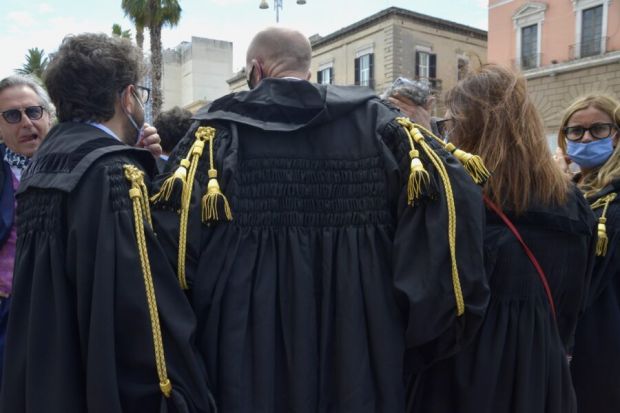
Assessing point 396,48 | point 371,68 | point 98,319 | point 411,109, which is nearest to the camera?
point 98,319

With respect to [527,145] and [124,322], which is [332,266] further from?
[527,145]

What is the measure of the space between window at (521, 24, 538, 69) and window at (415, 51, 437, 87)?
15.3 feet

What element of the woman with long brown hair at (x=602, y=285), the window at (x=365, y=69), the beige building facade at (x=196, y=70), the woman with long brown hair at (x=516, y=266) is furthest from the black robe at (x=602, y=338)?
the beige building facade at (x=196, y=70)

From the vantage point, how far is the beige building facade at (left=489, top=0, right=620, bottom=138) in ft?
57.1

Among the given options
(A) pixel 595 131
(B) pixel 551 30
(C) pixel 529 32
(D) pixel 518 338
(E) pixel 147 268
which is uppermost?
(C) pixel 529 32

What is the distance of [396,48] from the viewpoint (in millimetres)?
23094

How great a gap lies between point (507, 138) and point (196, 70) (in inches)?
1368

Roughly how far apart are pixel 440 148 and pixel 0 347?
2270mm

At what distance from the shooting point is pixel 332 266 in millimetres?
1740

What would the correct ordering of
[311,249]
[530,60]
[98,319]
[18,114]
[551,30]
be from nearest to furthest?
1. [98,319]
2. [311,249]
3. [18,114]
4. [551,30]
5. [530,60]

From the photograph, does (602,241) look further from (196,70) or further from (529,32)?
(196,70)

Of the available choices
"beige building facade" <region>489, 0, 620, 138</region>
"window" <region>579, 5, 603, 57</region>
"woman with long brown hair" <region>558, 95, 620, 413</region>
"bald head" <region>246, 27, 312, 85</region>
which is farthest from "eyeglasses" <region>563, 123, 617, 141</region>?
"window" <region>579, 5, 603, 57</region>

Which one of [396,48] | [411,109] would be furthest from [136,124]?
[396,48]

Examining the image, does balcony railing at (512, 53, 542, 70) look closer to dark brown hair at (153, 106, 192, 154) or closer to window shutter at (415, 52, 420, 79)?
window shutter at (415, 52, 420, 79)
